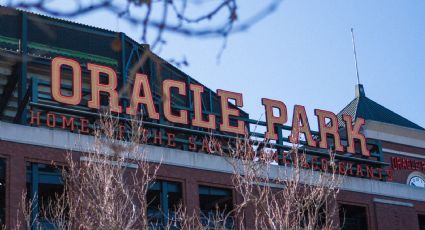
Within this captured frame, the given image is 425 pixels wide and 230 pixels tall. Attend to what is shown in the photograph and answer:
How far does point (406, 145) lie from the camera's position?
41875mm

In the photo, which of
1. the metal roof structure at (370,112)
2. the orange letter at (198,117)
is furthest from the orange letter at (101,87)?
the metal roof structure at (370,112)

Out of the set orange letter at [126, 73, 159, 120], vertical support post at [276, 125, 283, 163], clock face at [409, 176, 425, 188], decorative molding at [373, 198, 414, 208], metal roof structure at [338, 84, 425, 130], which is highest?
metal roof structure at [338, 84, 425, 130]

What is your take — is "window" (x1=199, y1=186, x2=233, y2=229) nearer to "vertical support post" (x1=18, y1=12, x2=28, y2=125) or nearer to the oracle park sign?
the oracle park sign

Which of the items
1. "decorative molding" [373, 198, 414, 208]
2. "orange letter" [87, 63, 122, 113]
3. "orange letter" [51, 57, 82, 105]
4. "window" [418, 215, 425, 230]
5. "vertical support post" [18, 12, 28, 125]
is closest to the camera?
"vertical support post" [18, 12, 28, 125]

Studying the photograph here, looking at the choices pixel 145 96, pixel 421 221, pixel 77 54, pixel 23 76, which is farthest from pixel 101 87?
pixel 421 221

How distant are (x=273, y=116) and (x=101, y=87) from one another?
790 cm

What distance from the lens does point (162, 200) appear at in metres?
30.9

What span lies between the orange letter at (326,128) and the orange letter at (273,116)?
159 centimetres

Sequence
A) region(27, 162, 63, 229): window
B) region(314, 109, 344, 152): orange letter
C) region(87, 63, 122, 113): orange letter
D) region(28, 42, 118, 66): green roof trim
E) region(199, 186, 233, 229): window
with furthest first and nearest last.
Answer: region(314, 109, 344, 152): orange letter < region(28, 42, 118, 66): green roof trim < region(199, 186, 233, 229): window < region(87, 63, 122, 113): orange letter < region(27, 162, 63, 229): window

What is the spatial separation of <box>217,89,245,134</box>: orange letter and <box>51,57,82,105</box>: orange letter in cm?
588

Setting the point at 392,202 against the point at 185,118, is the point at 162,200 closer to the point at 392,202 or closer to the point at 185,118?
the point at 185,118

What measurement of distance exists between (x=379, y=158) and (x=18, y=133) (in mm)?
16688

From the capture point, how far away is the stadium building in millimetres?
28781

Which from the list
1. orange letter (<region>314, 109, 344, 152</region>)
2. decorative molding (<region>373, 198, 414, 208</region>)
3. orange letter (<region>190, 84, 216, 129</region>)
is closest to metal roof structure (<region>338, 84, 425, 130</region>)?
orange letter (<region>314, 109, 344, 152</region>)
